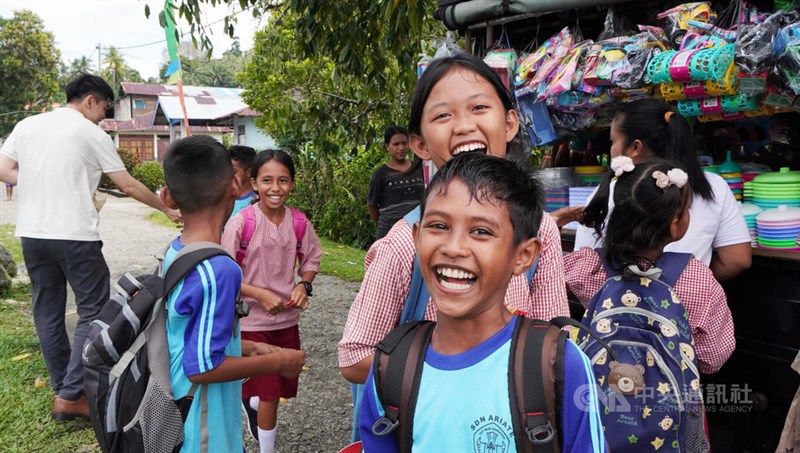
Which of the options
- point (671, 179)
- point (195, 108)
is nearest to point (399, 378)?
point (671, 179)

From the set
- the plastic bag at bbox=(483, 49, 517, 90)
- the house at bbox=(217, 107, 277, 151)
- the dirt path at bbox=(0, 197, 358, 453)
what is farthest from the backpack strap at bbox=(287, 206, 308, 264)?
the house at bbox=(217, 107, 277, 151)

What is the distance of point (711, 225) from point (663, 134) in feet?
1.48

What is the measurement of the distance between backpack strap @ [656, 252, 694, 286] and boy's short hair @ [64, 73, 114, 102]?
3.59m

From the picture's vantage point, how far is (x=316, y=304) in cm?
698

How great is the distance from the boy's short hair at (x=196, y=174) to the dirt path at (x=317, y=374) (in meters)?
1.94

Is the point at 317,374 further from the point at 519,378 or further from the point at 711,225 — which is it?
the point at 519,378

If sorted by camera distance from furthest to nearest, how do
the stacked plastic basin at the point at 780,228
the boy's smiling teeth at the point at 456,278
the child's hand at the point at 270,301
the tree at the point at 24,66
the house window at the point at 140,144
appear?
the house window at the point at 140,144, the tree at the point at 24,66, the child's hand at the point at 270,301, the stacked plastic basin at the point at 780,228, the boy's smiling teeth at the point at 456,278

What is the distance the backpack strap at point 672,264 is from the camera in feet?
7.69

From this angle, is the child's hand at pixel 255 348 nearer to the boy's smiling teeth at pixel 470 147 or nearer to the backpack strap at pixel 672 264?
the boy's smiling teeth at pixel 470 147

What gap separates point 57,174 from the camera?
3936 mm

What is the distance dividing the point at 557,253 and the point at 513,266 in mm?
316

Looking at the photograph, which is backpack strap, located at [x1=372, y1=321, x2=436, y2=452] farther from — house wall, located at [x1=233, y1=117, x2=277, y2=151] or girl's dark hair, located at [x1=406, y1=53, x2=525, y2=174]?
house wall, located at [x1=233, y1=117, x2=277, y2=151]

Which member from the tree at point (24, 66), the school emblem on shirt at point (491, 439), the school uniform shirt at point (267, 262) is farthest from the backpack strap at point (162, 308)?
the tree at point (24, 66)

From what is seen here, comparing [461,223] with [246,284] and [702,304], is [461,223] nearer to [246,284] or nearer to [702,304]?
[702,304]
